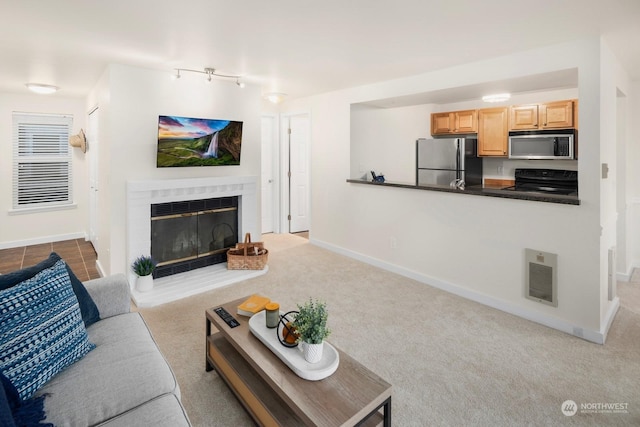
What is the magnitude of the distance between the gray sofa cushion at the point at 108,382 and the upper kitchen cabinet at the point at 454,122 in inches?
A: 200

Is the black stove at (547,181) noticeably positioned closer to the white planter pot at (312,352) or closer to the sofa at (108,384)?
the white planter pot at (312,352)

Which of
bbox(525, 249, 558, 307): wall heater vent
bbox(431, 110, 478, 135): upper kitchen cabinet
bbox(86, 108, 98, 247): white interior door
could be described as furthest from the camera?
bbox(431, 110, 478, 135): upper kitchen cabinet

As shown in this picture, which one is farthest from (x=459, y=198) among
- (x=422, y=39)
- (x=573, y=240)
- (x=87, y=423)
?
(x=87, y=423)

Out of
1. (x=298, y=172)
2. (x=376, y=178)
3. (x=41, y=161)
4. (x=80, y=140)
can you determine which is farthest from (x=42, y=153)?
(x=376, y=178)

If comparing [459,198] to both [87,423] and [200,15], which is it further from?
[87,423]

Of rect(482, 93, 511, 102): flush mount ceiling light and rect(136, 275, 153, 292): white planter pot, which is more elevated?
rect(482, 93, 511, 102): flush mount ceiling light

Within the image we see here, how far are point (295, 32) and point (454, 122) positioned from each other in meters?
3.61

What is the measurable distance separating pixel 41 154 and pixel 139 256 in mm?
3461

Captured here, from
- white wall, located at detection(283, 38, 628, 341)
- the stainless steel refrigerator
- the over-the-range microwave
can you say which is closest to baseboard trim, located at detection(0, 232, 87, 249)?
white wall, located at detection(283, 38, 628, 341)

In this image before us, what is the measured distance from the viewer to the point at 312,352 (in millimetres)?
1671

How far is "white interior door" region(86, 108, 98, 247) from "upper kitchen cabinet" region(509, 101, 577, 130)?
582 centimetres

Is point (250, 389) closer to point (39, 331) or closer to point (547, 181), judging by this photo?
point (39, 331)

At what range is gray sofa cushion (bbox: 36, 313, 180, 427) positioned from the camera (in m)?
1.38

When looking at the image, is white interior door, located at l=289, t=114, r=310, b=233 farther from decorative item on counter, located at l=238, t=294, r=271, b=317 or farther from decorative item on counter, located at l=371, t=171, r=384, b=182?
decorative item on counter, located at l=238, t=294, r=271, b=317
